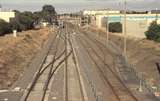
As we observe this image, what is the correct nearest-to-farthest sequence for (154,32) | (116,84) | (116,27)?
1. (116,84)
2. (154,32)
3. (116,27)

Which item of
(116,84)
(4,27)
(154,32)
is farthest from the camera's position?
(4,27)

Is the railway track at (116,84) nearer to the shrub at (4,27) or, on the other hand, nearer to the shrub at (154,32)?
the shrub at (154,32)

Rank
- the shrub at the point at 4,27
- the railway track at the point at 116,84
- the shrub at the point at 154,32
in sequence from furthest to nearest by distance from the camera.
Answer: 1. the shrub at the point at 4,27
2. the shrub at the point at 154,32
3. the railway track at the point at 116,84

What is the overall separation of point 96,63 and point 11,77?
45.9 feet

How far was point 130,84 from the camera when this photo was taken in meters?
29.8

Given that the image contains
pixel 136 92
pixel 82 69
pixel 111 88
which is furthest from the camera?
pixel 82 69

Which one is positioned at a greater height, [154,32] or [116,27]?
[154,32]

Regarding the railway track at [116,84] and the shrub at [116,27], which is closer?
the railway track at [116,84]

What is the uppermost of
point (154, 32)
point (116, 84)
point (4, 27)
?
point (116, 84)

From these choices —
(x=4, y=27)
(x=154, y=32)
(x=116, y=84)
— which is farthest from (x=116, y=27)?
(x=116, y=84)

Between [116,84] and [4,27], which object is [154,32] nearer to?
[4,27]

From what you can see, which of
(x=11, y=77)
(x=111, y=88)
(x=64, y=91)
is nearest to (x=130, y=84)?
(x=111, y=88)

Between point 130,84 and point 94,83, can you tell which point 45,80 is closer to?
point 94,83

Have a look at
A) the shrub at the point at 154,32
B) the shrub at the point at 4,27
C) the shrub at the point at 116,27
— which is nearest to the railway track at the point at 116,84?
the shrub at the point at 154,32
